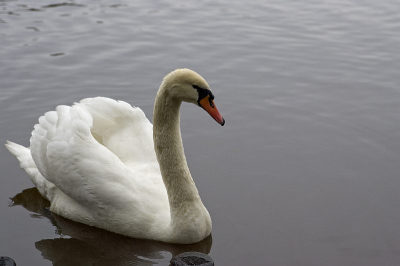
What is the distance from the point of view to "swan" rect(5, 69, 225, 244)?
646cm

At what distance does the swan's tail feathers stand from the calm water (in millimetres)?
191

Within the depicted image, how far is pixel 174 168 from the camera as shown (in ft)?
21.9

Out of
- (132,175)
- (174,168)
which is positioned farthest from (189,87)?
Result: (132,175)

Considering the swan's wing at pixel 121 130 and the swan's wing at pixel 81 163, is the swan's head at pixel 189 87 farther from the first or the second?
the swan's wing at pixel 121 130

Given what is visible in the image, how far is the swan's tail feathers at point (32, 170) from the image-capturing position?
7.47 metres

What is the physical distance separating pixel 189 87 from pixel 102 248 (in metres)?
1.82

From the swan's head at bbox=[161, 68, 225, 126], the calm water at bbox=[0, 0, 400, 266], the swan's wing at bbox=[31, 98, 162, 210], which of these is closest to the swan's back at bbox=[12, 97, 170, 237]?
the swan's wing at bbox=[31, 98, 162, 210]

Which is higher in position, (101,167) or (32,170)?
(101,167)

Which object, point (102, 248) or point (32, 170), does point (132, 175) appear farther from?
point (32, 170)

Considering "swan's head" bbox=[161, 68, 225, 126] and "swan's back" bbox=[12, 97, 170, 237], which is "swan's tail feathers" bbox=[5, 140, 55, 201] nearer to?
"swan's back" bbox=[12, 97, 170, 237]

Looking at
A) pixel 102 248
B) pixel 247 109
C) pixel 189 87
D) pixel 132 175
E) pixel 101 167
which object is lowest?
pixel 102 248

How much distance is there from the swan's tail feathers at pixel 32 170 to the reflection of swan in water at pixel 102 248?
48 centimetres

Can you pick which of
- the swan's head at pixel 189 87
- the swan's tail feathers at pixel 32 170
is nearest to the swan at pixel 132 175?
the swan's head at pixel 189 87

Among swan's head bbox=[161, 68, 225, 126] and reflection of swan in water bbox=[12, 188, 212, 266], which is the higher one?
swan's head bbox=[161, 68, 225, 126]
